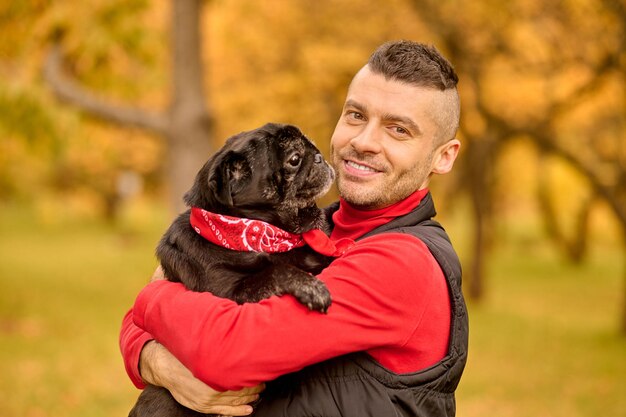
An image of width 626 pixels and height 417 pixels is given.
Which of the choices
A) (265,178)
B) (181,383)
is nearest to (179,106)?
(265,178)

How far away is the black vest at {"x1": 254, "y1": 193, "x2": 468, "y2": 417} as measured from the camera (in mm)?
2674

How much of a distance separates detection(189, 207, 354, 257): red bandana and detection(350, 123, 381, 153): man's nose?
41 centimetres

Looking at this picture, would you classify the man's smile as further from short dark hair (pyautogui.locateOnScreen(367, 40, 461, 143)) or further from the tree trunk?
the tree trunk

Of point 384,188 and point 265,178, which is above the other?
point 265,178

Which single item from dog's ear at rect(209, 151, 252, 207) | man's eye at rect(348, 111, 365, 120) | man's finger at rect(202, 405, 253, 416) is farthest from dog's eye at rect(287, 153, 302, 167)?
man's finger at rect(202, 405, 253, 416)

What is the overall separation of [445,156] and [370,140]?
1.55 ft

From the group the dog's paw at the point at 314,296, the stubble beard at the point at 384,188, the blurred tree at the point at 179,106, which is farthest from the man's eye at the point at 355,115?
the blurred tree at the point at 179,106

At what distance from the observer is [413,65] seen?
10.2 ft

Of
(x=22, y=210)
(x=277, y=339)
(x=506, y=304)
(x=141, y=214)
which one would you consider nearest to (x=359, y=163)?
(x=277, y=339)

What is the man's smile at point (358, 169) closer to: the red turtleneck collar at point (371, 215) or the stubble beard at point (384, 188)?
the stubble beard at point (384, 188)

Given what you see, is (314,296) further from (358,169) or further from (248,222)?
(358,169)

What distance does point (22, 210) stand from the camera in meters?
45.0

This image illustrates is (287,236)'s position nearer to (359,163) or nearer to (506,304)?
(359,163)

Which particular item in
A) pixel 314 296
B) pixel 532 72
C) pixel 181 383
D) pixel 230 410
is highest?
pixel 532 72
